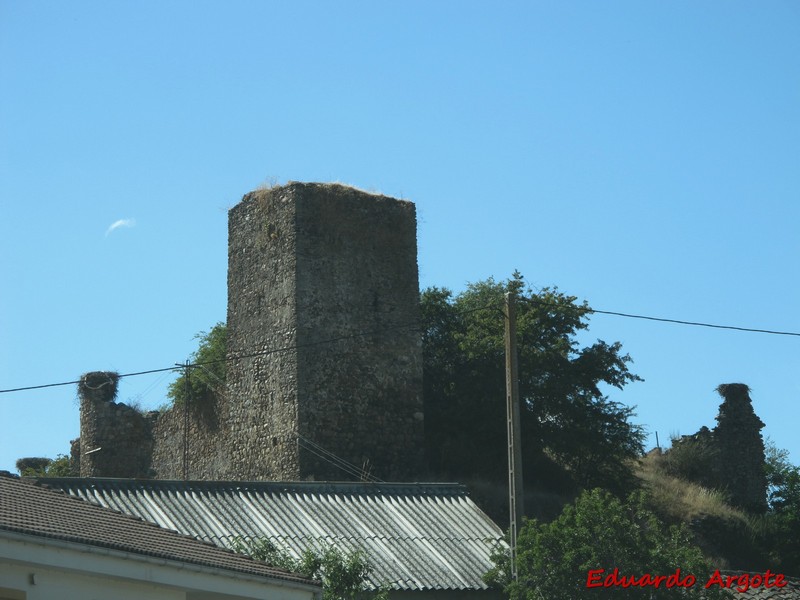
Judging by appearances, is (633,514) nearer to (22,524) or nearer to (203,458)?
(22,524)

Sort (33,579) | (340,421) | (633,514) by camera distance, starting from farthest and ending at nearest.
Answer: (340,421) < (633,514) < (33,579)

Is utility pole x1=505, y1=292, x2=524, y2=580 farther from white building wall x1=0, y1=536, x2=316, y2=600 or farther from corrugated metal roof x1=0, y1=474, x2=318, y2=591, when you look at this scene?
white building wall x1=0, y1=536, x2=316, y2=600

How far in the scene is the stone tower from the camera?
85.8ft

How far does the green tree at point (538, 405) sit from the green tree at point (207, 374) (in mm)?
4614

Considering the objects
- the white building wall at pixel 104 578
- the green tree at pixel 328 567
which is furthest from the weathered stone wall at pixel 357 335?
the white building wall at pixel 104 578

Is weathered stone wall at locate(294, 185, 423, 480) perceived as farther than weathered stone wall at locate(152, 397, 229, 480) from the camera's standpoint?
No

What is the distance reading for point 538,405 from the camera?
2708 cm

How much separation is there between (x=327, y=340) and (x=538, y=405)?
4.38 metres

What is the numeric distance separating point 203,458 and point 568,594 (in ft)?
46.9

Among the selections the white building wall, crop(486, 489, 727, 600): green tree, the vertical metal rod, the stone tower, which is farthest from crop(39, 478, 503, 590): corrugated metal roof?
the vertical metal rod

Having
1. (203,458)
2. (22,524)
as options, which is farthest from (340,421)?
(22,524)

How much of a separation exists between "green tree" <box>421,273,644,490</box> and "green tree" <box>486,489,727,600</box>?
961cm

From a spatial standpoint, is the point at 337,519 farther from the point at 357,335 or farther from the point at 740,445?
the point at 740,445

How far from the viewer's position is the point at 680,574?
16719 millimetres
